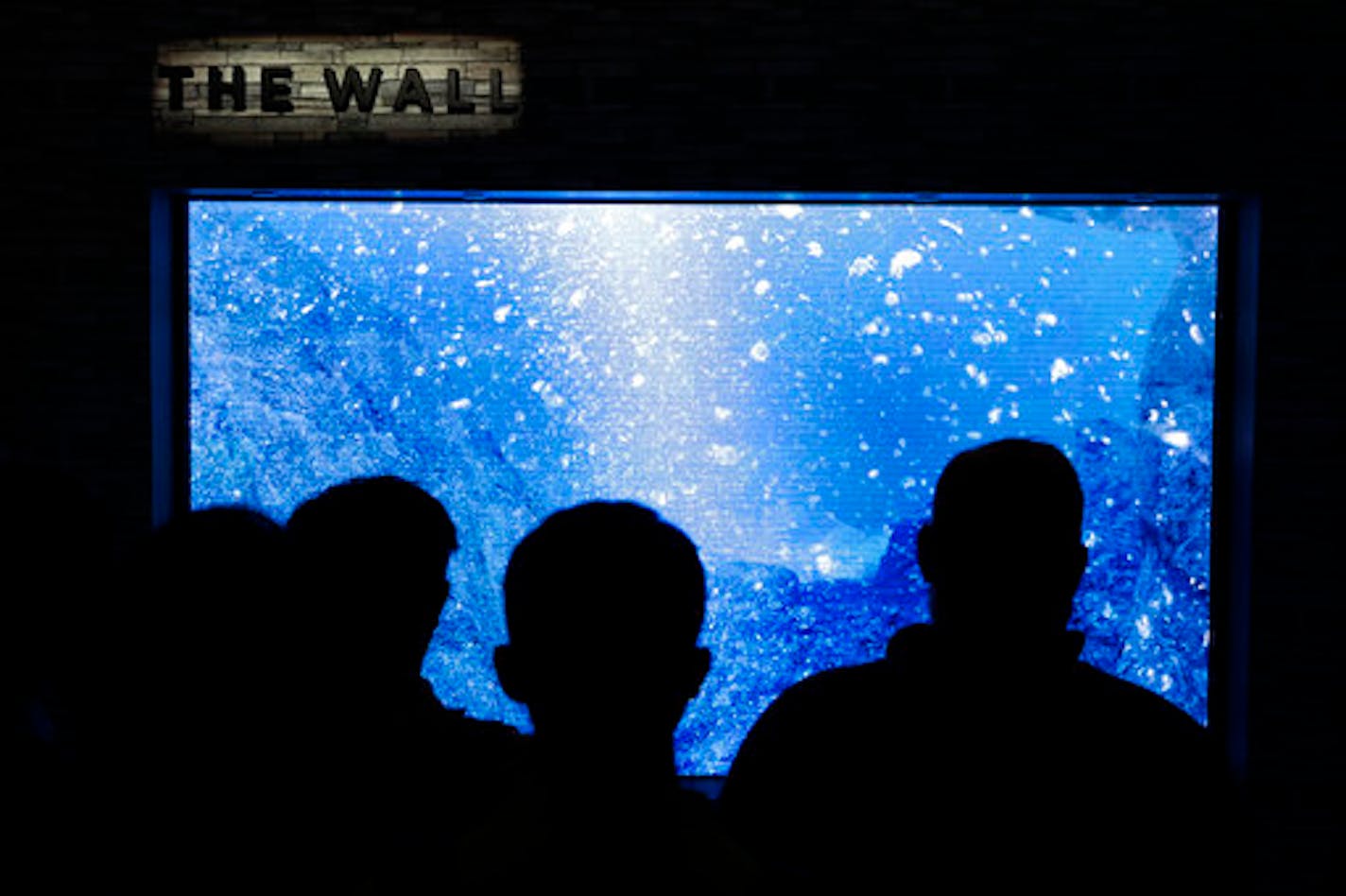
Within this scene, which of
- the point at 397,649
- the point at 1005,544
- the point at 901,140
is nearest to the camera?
the point at 1005,544

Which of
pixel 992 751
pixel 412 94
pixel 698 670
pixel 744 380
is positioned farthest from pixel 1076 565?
pixel 412 94

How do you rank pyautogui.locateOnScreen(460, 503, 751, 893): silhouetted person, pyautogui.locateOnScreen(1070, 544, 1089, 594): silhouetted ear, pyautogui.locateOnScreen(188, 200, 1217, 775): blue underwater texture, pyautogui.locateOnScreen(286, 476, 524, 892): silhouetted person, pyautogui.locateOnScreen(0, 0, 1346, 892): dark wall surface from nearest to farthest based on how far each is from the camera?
pyautogui.locateOnScreen(460, 503, 751, 893): silhouetted person → pyautogui.locateOnScreen(1070, 544, 1089, 594): silhouetted ear → pyautogui.locateOnScreen(286, 476, 524, 892): silhouetted person → pyautogui.locateOnScreen(0, 0, 1346, 892): dark wall surface → pyautogui.locateOnScreen(188, 200, 1217, 775): blue underwater texture

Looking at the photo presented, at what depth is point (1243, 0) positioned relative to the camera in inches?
144

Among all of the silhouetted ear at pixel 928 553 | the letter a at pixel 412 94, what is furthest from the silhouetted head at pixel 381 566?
the letter a at pixel 412 94

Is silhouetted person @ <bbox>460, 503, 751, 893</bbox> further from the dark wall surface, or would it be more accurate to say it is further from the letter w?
the letter w

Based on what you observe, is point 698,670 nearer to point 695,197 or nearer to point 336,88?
point 695,197

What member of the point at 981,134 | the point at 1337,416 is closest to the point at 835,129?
the point at 981,134

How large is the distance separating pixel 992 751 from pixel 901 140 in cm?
240

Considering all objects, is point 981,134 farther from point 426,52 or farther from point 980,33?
point 426,52

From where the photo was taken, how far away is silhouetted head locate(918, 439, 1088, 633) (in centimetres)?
168

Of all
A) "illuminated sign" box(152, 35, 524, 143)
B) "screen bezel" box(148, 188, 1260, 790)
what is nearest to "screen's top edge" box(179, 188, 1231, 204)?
"screen bezel" box(148, 188, 1260, 790)

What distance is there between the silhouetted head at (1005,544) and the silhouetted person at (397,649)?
613 millimetres

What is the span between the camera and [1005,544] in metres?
1.71

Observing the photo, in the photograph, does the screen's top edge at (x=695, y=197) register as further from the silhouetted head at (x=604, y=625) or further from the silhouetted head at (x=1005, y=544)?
the silhouetted head at (x=604, y=625)
